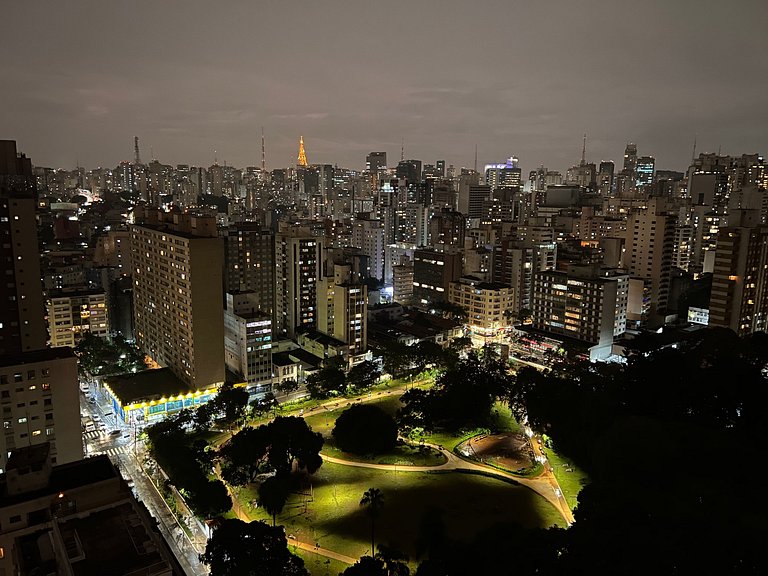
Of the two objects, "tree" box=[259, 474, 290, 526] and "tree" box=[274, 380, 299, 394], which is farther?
"tree" box=[274, 380, 299, 394]

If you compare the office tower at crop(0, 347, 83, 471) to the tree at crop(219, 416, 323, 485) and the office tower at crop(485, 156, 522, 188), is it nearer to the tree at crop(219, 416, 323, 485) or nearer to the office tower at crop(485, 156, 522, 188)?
the tree at crop(219, 416, 323, 485)

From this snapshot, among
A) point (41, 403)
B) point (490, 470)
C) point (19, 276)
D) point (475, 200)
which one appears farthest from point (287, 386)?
point (475, 200)

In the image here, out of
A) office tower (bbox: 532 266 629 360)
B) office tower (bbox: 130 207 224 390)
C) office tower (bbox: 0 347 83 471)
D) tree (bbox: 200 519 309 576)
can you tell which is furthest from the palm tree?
Result: office tower (bbox: 532 266 629 360)

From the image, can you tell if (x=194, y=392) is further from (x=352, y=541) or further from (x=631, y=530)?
(x=631, y=530)

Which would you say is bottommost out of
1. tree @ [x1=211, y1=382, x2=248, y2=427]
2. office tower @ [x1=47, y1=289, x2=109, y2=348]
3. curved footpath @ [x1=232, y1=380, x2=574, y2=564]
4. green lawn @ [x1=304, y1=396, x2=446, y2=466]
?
curved footpath @ [x1=232, y1=380, x2=574, y2=564]

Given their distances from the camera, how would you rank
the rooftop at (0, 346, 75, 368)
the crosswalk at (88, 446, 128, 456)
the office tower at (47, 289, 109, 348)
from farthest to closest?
1. the office tower at (47, 289, 109, 348)
2. the crosswalk at (88, 446, 128, 456)
3. the rooftop at (0, 346, 75, 368)

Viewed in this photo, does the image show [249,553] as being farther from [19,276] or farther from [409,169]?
[409,169]

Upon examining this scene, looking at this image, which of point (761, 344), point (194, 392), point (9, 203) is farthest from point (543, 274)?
point (9, 203)
